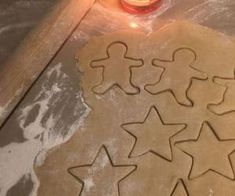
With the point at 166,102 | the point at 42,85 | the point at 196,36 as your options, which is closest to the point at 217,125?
the point at 166,102

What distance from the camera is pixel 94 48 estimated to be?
1.13 meters

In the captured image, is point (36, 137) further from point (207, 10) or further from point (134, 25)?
point (207, 10)

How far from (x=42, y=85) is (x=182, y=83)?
0.33 meters

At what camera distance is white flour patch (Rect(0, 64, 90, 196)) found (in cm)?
95

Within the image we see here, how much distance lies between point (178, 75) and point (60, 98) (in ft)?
0.93

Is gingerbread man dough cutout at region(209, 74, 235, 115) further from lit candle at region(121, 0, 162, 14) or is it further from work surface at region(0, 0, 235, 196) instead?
lit candle at region(121, 0, 162, 14)

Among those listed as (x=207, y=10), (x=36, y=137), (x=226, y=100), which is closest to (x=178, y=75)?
(x=226, y=100)

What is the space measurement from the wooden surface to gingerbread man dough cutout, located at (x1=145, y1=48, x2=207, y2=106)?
260 millimetres

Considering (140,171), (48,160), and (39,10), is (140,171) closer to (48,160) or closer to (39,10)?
(48,160)

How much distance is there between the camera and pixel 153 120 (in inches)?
39.3

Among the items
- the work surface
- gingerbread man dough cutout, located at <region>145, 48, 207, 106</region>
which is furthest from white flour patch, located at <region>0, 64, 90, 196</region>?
gingerbread man dough cutout, located at <region>145, 48, 207, 106</region>

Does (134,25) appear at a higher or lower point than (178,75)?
higher

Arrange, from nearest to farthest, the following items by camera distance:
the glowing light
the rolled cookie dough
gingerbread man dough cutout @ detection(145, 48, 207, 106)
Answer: the rolled cookie dough, gingerbread man dough cutout @ detection(145, 48, 207, 106), the glowing light

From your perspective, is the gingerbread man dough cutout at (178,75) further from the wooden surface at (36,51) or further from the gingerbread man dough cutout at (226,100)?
the wooden surface at (36,51)
